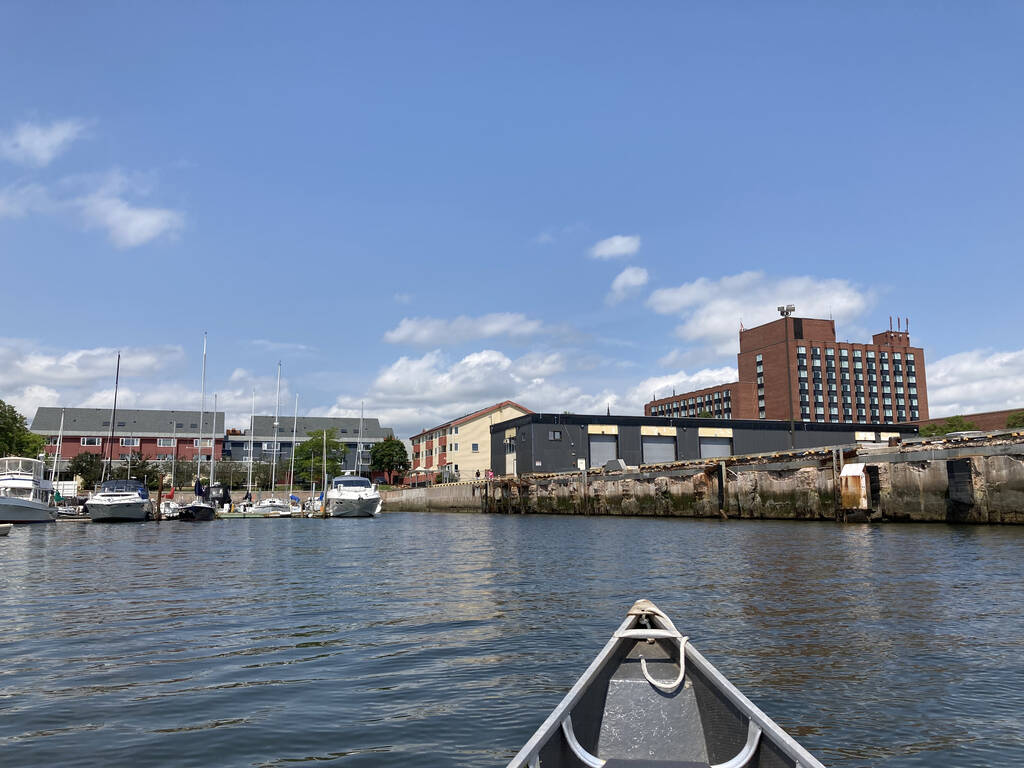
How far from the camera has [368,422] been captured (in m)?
150

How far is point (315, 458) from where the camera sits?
4675 inches

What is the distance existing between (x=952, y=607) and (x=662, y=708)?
30.7 ft

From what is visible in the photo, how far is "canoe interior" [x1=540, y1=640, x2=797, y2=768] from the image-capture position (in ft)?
15.8

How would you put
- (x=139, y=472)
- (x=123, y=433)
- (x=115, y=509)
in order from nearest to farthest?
(x=115, y=509) → (x=139, y=472) → (x=123, y=433)

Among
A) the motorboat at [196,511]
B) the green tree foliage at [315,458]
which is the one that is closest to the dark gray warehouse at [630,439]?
the motorboat at [196,511]

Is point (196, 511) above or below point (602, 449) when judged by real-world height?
below

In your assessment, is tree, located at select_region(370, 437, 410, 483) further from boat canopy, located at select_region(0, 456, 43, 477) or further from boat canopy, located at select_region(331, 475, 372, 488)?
boat canopy, located at select_region(0, 456, 43, 477)

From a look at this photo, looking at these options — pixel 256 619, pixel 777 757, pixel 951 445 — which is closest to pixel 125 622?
pixel 256 619

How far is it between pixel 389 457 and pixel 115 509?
261 ft

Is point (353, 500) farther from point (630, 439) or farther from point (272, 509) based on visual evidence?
A: point (630, 439)

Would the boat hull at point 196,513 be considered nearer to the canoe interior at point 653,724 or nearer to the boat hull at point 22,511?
the boat hull at point 22,511

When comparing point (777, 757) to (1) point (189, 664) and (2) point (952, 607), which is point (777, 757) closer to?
(1) point (189, 664)

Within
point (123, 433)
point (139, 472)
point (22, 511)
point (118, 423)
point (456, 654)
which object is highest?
point (118, 423)

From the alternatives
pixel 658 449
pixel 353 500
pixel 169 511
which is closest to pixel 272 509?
pixel 353 500
